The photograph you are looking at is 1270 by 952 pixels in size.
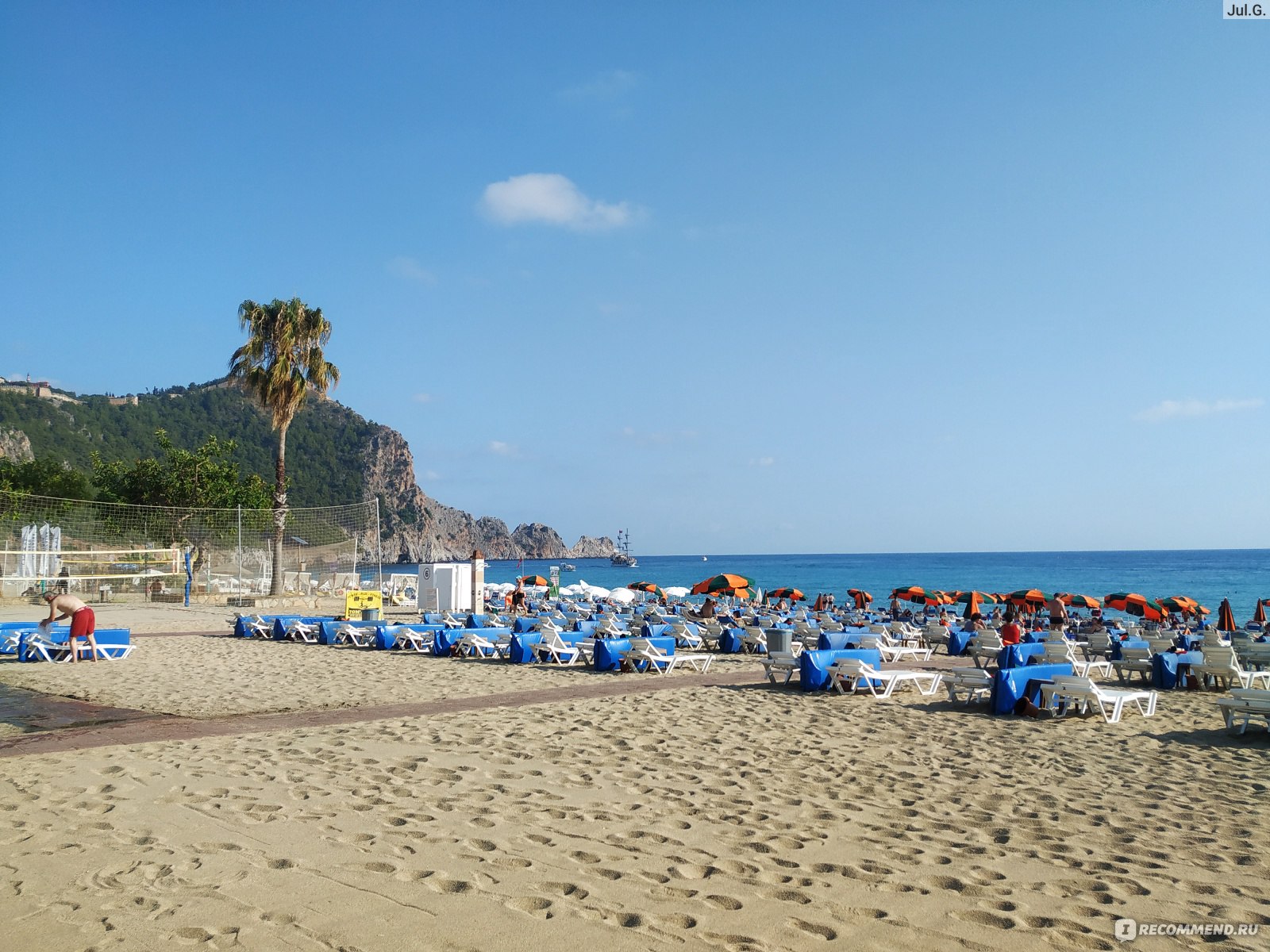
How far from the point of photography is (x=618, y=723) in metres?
8.77

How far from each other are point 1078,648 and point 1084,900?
52.6 feet

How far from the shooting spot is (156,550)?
3128 cm

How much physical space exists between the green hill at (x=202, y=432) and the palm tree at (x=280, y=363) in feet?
190

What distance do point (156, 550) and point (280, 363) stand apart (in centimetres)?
825

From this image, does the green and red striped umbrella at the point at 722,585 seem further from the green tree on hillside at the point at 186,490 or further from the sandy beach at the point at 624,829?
the green tree on hillside at the point at 186,490

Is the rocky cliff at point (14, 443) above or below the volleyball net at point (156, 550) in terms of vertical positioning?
above

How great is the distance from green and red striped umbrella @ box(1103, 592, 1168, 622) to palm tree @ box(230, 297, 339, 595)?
82.5ft

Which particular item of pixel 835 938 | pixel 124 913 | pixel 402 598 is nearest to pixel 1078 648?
pixel 835 938

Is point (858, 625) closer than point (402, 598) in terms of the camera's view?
Yes

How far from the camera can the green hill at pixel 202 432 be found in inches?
3514

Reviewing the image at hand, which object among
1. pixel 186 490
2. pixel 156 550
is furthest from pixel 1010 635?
pixel 186 490

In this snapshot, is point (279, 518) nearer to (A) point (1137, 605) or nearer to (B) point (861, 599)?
(B) point (861, 599)

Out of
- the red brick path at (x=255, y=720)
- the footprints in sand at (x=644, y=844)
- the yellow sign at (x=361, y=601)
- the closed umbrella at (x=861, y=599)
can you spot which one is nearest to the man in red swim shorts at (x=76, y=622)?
the red brick path at (x=255, y=720)

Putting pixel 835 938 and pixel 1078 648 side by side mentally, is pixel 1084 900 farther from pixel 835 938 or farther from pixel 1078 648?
pixel 1078 648
